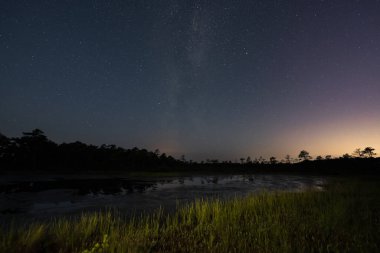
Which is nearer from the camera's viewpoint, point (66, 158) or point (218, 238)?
point (218, 238)

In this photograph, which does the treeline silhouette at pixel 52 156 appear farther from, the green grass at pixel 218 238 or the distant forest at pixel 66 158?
the green grass at pixel 218 238

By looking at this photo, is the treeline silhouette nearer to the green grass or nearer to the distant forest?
the distant forest

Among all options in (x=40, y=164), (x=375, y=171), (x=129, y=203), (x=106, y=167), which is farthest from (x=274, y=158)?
(x=129, y=203)

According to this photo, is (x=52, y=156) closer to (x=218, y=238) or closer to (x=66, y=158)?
(x=66, y=158)

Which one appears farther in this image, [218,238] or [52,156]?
[52,156]

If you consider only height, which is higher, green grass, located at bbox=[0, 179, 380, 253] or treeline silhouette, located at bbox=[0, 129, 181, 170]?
treeline silhouette, located at bbox=[0, 129, 181, 170]

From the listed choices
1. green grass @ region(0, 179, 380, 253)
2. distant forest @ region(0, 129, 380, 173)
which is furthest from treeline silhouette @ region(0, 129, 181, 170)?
green grass @ region(0, 179, 380, 253)

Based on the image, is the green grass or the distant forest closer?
the green grass

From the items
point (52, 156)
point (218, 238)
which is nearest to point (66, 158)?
point (52, 156)

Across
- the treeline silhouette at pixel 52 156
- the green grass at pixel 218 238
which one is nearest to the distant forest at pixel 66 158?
the treeline silhouette at pixel 52 156

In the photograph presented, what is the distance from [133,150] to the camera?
7581 cm

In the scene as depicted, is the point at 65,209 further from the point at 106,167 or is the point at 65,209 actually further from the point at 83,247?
the point at 106,167

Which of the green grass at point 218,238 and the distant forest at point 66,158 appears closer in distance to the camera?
the green grass at point 218,238

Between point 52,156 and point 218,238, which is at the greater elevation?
point 52,156
